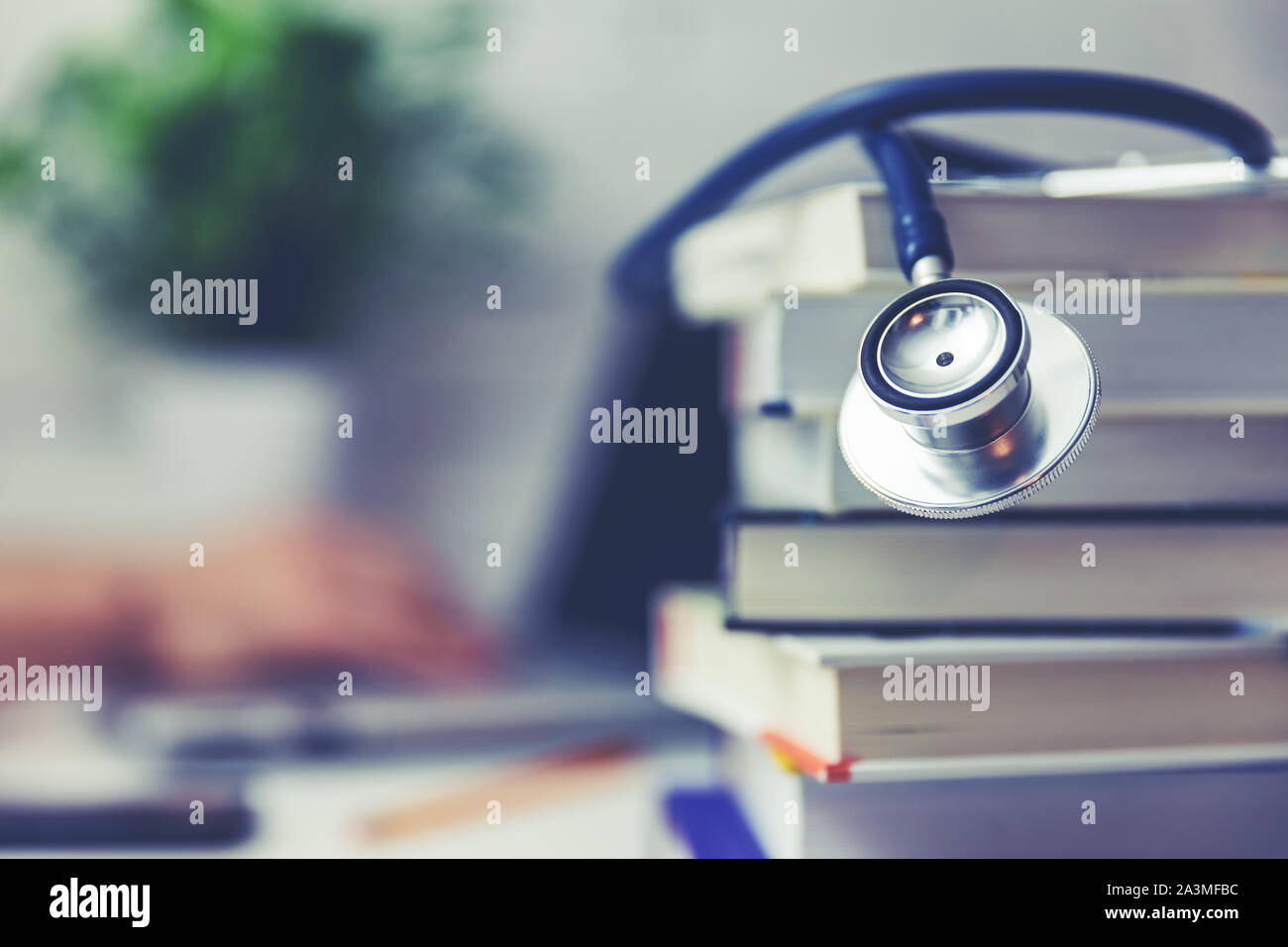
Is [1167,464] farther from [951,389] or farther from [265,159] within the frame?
[265,159]

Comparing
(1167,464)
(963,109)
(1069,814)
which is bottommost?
(1069,814)

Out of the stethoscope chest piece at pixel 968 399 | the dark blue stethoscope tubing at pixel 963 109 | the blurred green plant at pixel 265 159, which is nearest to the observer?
the stethoscope chest piece at pixel 968 399

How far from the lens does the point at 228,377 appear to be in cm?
56

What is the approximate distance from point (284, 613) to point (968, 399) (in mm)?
423

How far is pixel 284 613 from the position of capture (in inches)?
22.0

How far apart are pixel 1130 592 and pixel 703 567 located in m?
0.26

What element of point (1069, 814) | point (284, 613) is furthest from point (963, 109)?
point (284, 613)

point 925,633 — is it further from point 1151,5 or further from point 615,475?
point 1151,5

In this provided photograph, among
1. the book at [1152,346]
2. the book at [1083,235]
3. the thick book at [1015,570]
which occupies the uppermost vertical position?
the book at [1083,235]

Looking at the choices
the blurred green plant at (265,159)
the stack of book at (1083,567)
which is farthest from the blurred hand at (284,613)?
the stack of book at (1083,567)

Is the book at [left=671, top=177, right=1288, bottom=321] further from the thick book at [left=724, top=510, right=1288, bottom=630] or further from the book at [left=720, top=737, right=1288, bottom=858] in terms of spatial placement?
the book at [left=720, top=737, right=1288, bottom=858]

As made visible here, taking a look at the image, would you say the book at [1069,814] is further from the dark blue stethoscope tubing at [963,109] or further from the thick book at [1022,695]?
the dark blue stethoscope tubing at [963,109]

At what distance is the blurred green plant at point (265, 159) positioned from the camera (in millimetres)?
529

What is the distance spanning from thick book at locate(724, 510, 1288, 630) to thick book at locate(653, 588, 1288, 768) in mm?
13
